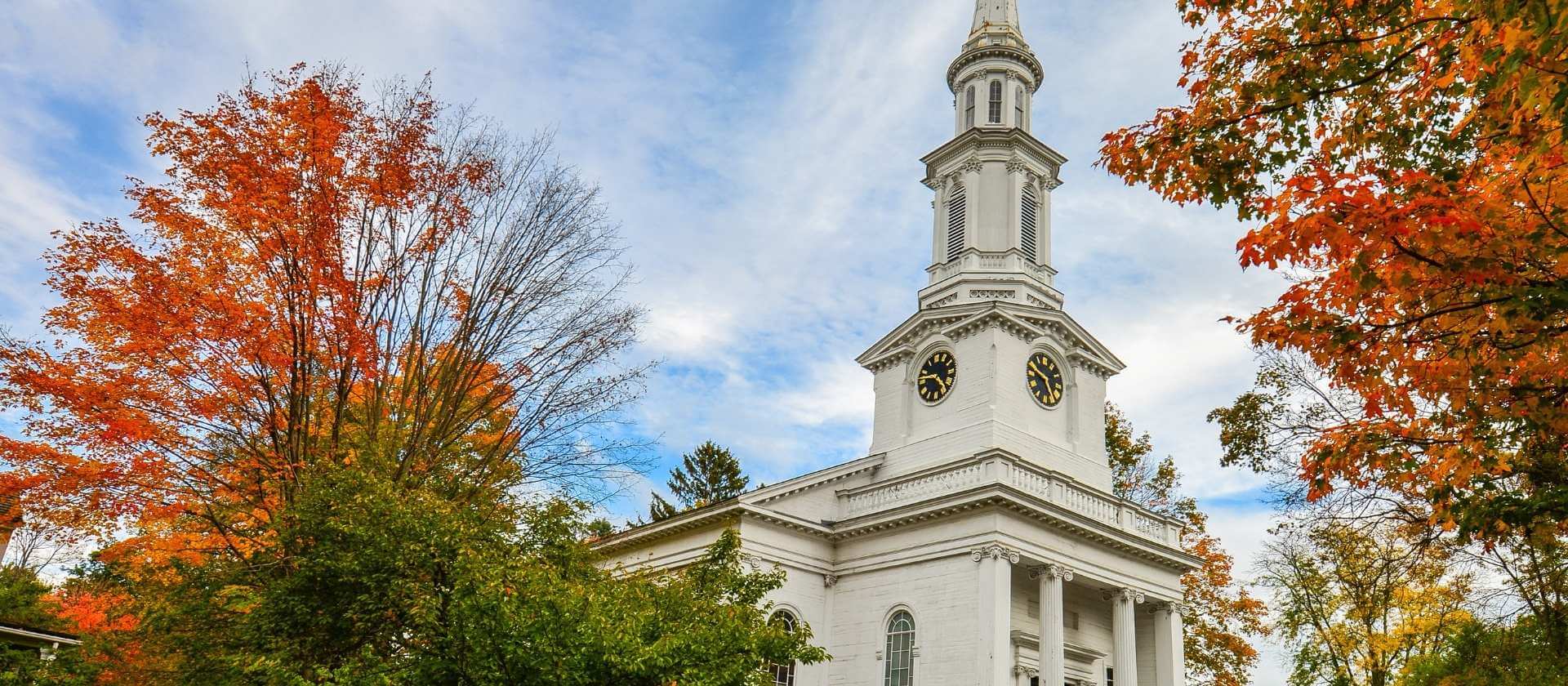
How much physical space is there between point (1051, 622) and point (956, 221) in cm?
1340

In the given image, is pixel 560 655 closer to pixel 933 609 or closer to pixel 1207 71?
pixel 1207 71

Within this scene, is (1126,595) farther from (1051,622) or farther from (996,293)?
(996,293)

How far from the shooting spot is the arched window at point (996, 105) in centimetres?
3272

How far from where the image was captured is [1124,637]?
24484 mm

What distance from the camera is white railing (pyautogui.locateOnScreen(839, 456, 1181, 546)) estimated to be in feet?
78.3

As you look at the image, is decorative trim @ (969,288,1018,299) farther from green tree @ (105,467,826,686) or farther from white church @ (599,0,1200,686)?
green tree @ (105,467,826,686)

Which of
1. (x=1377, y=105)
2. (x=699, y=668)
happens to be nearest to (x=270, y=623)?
(x=699, y=668)

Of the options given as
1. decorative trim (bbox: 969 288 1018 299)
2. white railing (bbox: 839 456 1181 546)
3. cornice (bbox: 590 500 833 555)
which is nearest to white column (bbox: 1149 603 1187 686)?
white railing (bbox: 839 456 1181 546)

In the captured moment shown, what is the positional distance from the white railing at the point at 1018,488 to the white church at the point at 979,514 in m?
0.06

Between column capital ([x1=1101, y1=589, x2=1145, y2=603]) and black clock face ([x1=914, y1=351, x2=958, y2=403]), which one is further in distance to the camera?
black clock face ([x1=914, y1=351, x2=958, y2=403])

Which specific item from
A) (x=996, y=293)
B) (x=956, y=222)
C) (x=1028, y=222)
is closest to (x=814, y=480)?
(x=996, y=293)

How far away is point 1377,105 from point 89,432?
1479 cm

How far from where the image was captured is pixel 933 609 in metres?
23.7

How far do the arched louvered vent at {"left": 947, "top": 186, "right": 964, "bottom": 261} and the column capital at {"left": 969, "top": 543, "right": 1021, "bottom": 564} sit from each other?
1074cm
